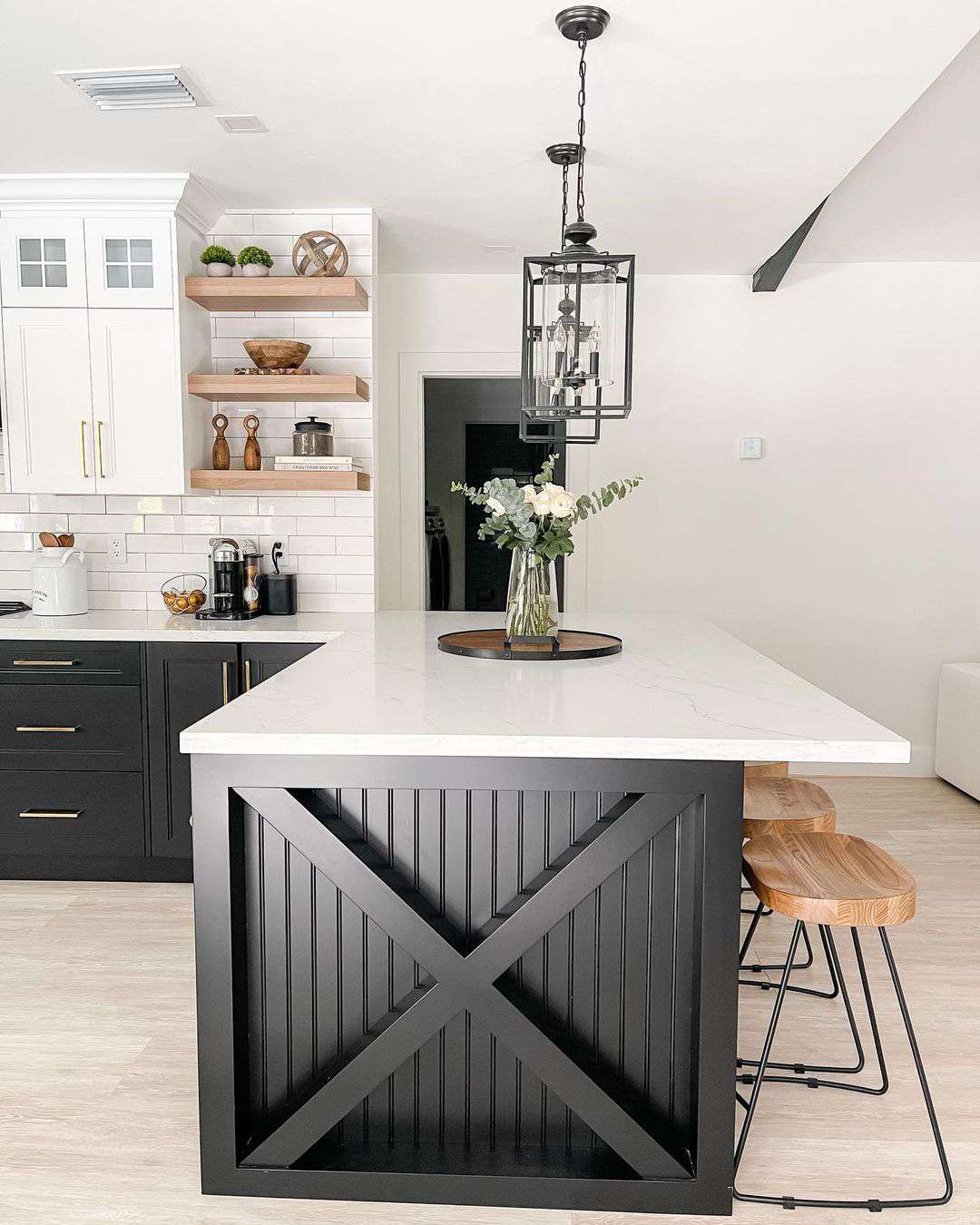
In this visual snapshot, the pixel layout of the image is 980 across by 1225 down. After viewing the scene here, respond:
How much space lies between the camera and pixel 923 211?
14.1 feet

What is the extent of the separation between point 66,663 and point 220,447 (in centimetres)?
106

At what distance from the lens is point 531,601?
2.81 metres

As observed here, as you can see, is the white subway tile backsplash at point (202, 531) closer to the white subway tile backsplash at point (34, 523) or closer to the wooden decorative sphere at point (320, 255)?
the white subway tile backsplash at point (34, 523)

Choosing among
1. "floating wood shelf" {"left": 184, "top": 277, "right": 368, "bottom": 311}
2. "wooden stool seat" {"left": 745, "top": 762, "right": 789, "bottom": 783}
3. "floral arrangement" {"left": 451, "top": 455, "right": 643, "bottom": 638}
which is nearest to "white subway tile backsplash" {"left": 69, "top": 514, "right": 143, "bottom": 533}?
"floating wood shelf" {"left": 184, "top": 277, "right": 368, "bottom": 311}

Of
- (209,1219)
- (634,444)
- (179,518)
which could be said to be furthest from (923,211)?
(209,1219)

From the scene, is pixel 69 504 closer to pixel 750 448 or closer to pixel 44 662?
pixel 44 662

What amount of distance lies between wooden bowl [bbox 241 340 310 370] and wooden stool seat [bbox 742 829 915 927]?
270cm

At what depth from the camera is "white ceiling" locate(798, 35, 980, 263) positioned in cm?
339

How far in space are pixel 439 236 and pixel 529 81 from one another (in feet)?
5.37

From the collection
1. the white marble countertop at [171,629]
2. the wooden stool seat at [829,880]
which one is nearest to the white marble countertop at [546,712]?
the wooden stool seat at [829,880]

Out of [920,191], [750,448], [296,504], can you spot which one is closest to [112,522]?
[296,504]

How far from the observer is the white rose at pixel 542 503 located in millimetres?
2648

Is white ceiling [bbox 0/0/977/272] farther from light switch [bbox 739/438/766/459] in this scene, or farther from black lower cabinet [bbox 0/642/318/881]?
black lower cabinet [bbox 0/642/318/881]

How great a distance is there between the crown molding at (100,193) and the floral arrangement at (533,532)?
73.6 inches
